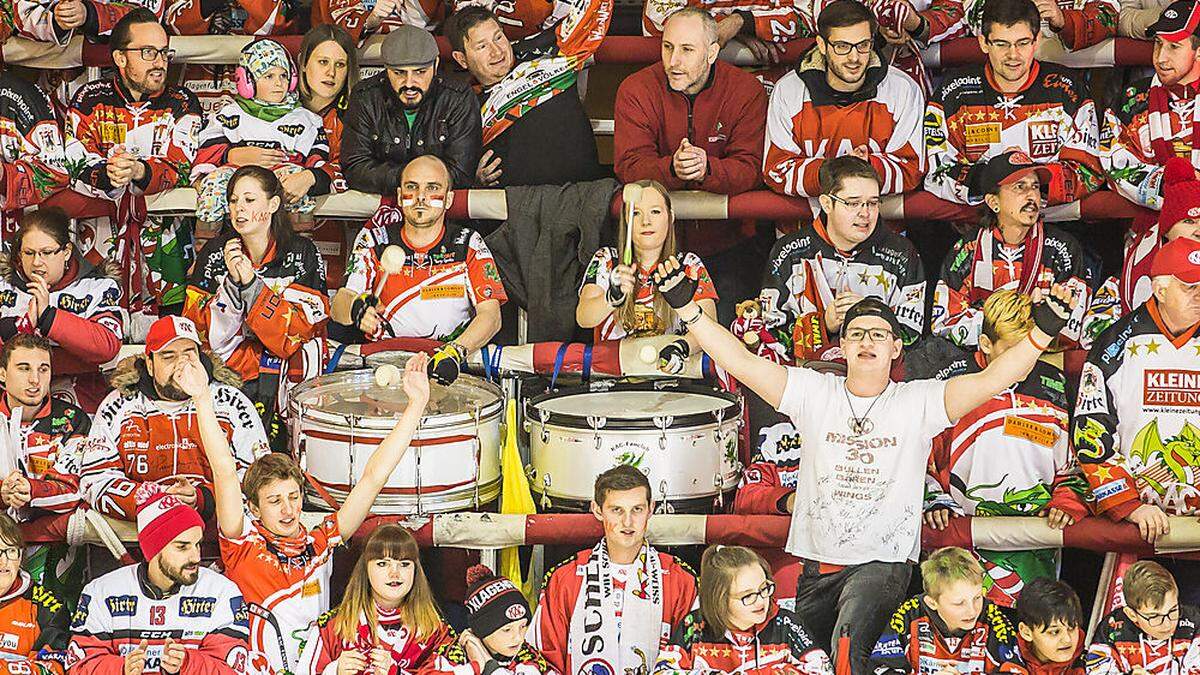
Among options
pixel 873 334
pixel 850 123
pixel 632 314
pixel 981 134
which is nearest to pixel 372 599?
pixel 632 314

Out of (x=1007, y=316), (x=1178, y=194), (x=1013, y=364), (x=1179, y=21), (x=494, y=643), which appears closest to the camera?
(x=1013, y=364)

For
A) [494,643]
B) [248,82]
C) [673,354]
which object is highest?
[248,82]

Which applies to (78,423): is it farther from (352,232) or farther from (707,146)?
(707,146)

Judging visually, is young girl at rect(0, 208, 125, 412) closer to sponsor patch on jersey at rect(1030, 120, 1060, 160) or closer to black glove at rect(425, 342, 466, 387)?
black glove at rect(425, 342, 466, 387)

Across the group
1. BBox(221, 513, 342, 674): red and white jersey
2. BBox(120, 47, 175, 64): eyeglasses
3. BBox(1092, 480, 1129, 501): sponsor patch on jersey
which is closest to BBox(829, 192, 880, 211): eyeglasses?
BBox(1092, 480, 1129, 501): sponsor patch on jersey

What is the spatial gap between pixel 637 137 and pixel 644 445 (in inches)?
49.1

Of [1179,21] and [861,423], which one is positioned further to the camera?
[1179,21]

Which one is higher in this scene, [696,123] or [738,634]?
[696,123]

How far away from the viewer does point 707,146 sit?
7047 millimetres

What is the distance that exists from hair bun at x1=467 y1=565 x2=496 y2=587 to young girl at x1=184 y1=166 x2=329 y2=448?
0.85m

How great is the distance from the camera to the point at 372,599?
19.4 feet

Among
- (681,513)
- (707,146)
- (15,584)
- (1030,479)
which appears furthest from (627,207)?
(15,584)

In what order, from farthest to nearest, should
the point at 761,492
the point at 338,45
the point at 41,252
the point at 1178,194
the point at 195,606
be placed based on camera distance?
the point at 338,45, the point at 41,252, the point at 1178,194, the point at 761,492, the point at 195,606

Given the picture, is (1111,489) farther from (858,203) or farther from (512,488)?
(512,488)
